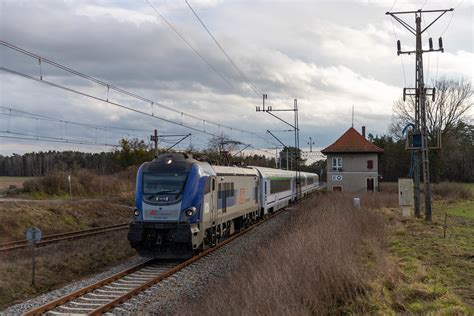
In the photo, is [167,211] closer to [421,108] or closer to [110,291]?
[110,291]

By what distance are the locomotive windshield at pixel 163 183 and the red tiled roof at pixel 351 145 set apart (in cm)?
4478

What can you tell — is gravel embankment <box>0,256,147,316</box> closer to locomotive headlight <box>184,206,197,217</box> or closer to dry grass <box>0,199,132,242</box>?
locomotive headlight <box>184,206,197,217</box>

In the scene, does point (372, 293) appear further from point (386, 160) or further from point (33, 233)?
point (386, 160)

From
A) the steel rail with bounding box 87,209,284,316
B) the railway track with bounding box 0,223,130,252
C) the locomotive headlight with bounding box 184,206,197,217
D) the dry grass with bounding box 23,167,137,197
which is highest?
the dry grass with bounding box 23,167,137,197

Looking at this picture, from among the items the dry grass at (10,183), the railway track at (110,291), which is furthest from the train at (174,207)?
the dry grass at (10,183)

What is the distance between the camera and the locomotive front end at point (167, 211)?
1588cm

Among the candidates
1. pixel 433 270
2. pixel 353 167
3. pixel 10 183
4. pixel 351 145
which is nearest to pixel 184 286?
pixel 433 270

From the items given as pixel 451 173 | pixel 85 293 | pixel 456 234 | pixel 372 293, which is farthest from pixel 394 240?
pixel 451 173

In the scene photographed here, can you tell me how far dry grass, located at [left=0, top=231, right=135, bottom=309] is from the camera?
12641mm

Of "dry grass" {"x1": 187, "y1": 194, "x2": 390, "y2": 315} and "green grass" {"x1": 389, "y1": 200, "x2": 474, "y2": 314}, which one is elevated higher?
"dry grass" {"x1": 187, "y1": 194, "x2": 390, "y2": 315}

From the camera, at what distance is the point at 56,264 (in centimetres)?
1506

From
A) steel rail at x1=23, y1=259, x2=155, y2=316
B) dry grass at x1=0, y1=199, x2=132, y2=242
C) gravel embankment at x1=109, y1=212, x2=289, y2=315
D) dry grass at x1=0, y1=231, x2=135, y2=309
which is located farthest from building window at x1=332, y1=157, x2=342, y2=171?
Answer: steel rail at x1=23, y1=259, x2=155, y2=316

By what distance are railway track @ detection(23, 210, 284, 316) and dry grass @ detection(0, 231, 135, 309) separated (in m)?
1.37

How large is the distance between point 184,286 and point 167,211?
11.5ft
